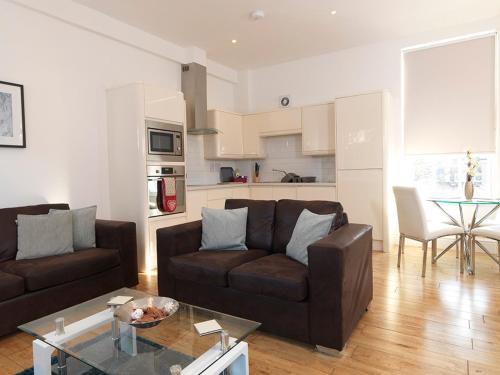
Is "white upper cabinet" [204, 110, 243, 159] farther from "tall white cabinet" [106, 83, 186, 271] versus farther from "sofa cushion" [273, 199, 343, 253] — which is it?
"sofa cushion" [273, 199, 343, 253]

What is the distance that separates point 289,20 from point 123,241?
10.2 feet

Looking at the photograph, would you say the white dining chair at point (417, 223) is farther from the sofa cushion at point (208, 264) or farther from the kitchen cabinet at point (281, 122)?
the kitchen cabinet at point (281, 122)

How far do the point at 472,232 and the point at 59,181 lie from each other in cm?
419

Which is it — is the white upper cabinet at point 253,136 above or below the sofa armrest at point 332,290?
above

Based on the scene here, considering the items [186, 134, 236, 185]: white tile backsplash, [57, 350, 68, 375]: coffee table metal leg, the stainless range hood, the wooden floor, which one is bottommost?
the wooden floor

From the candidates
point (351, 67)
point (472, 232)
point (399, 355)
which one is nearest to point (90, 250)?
point (399, 355)

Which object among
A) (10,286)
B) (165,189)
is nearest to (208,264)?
(10,286)

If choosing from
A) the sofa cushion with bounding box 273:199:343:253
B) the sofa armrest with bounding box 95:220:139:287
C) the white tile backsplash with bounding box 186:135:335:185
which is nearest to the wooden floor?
the sofa cushion with bounding box 273:199:343:253

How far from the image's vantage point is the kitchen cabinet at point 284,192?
5027 mm

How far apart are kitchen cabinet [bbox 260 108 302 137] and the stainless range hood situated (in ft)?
3.06

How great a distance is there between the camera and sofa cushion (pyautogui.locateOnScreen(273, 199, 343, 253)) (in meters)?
2.73

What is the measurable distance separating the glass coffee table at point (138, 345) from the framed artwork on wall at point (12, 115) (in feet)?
6.51

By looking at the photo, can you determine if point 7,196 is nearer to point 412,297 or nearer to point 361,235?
point 361,235

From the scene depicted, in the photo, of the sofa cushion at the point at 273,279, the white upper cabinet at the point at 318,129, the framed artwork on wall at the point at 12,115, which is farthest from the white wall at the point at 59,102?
the white upper cabinet at the point at 318,129
